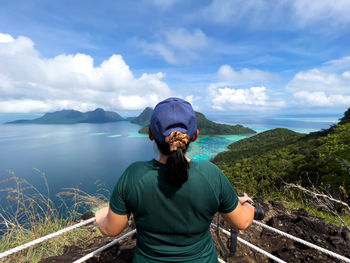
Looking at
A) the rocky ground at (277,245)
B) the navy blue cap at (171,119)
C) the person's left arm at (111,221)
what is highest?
the navy blue cap at (171,119)

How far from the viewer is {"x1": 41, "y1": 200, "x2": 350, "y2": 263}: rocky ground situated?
7.32ft

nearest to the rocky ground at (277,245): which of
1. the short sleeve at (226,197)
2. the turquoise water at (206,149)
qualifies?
the short sleeve at (226,197)

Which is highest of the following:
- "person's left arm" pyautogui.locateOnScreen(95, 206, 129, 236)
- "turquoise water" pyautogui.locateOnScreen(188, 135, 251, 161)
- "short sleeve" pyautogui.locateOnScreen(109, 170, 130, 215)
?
"short sleeve" pyautogui.locateOnScreen(109, 170, 130, 215)

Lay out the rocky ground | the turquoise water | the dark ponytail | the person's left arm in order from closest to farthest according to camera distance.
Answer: the dark ponytail < the person's left arm < the rocky ground < the turquoise water

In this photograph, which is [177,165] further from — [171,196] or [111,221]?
[111,221]

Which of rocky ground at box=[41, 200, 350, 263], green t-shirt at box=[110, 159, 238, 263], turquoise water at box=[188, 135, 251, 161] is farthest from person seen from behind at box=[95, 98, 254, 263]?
turquoise water at box=[188, 135, 251, 161]

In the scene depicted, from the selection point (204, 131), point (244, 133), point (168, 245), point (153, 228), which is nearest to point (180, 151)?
point (153, 228)

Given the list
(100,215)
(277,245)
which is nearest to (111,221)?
(100,215)

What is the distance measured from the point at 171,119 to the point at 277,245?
2793 millimetres

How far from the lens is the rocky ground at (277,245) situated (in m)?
2.23

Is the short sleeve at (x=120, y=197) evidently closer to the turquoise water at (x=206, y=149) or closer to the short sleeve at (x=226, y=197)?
the short sleeve at (x=226, y=197)

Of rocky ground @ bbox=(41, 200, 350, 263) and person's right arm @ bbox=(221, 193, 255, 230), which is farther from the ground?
person's right arm @ bbox=(221, 193, 255, 230)

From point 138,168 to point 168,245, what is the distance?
54 centimetres

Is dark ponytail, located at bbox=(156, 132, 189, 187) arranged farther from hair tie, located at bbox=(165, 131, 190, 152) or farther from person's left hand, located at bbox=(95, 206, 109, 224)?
person's left hand, located at bbox=(95, 206, 109, 224)
